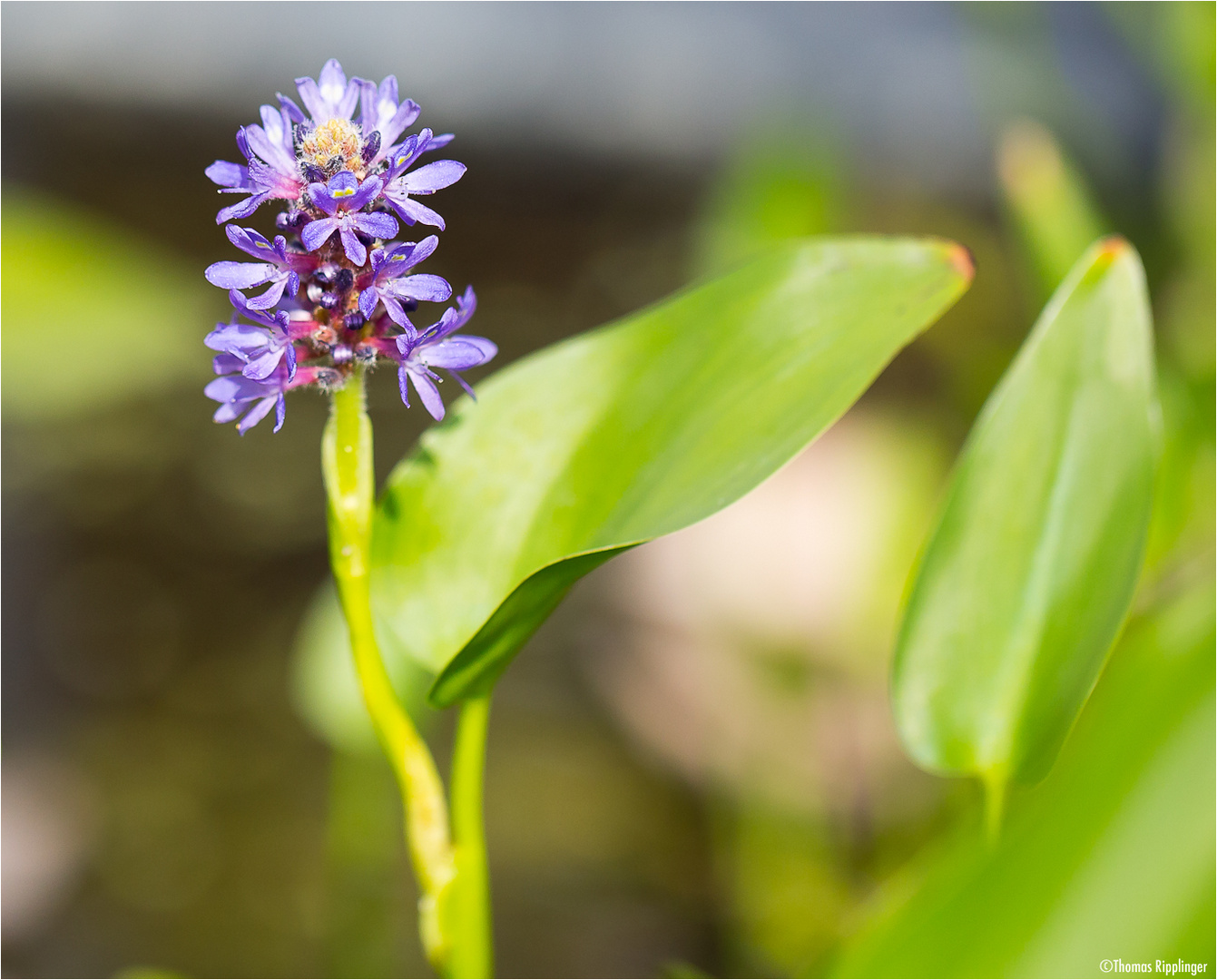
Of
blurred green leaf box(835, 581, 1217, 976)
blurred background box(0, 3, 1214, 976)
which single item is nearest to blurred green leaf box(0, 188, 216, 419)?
blurred background box(0, 3, 1214, 976)

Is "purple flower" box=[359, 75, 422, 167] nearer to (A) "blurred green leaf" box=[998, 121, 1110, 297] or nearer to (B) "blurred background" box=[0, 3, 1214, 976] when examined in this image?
(B) "blurred background" box=[0, 3, 1214, 976]

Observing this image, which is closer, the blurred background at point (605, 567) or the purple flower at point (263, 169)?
the purple flower at point (263, 169)

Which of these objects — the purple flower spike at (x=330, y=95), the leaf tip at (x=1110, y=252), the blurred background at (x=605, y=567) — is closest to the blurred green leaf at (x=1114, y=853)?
the leaf tip at (x=1110, y=252)

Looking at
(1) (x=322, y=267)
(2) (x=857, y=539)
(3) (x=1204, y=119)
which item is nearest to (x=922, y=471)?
(2) (x=857, y=539)

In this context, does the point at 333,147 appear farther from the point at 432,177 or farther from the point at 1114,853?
the point at 1114,853

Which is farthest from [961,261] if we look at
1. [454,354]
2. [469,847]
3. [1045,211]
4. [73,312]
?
[73,312]

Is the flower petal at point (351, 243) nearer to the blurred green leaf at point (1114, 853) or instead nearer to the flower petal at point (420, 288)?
the flower petal at point (420, 288)

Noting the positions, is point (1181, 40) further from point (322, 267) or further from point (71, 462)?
point (71, 462)
